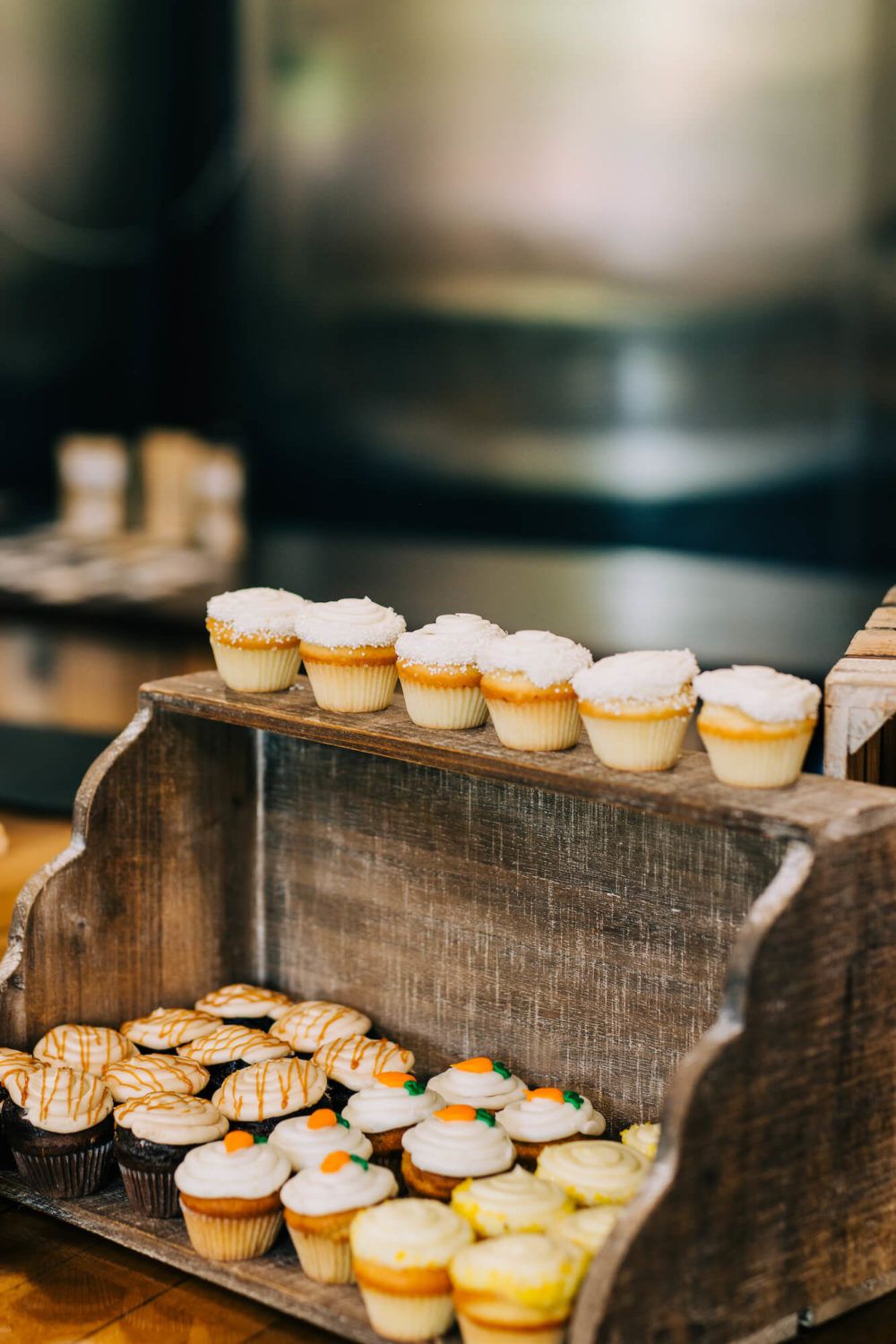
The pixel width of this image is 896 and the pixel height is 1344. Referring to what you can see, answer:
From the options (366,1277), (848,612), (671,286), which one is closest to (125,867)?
(366,1277)

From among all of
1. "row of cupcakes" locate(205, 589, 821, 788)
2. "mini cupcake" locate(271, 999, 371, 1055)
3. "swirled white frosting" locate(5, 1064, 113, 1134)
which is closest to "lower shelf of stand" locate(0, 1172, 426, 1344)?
"swirled white frosting" locate(5, 1064, 113, 1134)

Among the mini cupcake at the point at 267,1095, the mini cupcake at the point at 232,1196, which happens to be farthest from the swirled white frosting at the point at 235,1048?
the mini cupcake at the point at 232,1196

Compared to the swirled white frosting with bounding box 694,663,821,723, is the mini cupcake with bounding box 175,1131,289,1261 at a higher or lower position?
lower

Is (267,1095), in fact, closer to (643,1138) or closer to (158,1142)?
(158,1142)

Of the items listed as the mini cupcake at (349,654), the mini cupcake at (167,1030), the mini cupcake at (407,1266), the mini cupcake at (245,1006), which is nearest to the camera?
the mini cupcake at (407,1266)

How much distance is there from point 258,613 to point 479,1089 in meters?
0.71

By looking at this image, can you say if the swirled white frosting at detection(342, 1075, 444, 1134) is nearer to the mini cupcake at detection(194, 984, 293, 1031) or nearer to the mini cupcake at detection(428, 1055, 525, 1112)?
the mini cupcake at detection(428, 1055, 525, 1112)

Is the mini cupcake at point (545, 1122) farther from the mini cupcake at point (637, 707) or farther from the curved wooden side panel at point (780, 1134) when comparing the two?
the mini cupcake at point (637, 707)

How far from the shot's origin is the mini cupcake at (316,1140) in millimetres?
1910

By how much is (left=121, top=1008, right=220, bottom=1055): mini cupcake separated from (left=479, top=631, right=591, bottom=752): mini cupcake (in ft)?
2.45

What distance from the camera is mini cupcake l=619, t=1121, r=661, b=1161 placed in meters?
1.95

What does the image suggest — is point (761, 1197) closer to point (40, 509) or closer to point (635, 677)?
point (635, 677)

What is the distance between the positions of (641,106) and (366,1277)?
3.43 m

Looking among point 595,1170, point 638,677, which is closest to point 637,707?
point 638,677
